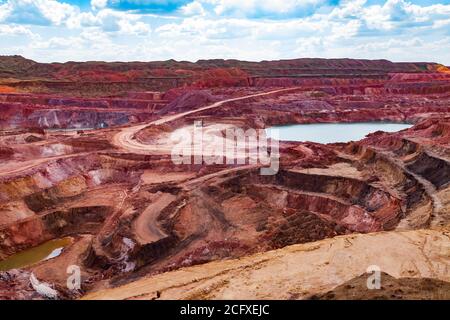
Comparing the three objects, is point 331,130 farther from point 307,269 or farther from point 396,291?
point 396,291

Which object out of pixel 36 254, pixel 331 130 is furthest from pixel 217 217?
pixel 331 130

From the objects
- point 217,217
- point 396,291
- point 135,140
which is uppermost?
point 396,291

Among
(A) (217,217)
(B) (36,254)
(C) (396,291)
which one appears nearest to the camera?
(C) (396,291)

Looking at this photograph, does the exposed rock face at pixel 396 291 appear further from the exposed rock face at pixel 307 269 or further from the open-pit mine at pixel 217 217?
the exposed rock face at pixel 307 269


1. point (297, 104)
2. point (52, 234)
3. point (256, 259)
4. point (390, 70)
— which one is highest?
point (390, 70)

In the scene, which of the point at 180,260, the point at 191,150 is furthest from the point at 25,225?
the point at 191,150

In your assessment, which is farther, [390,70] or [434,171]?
[390,70]

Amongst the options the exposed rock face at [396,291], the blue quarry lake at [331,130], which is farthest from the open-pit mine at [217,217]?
the blue quarry lake at [331,130]

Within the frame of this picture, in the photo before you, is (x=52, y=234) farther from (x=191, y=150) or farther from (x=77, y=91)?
(x=77, y=91)

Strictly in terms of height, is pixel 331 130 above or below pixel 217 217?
above
